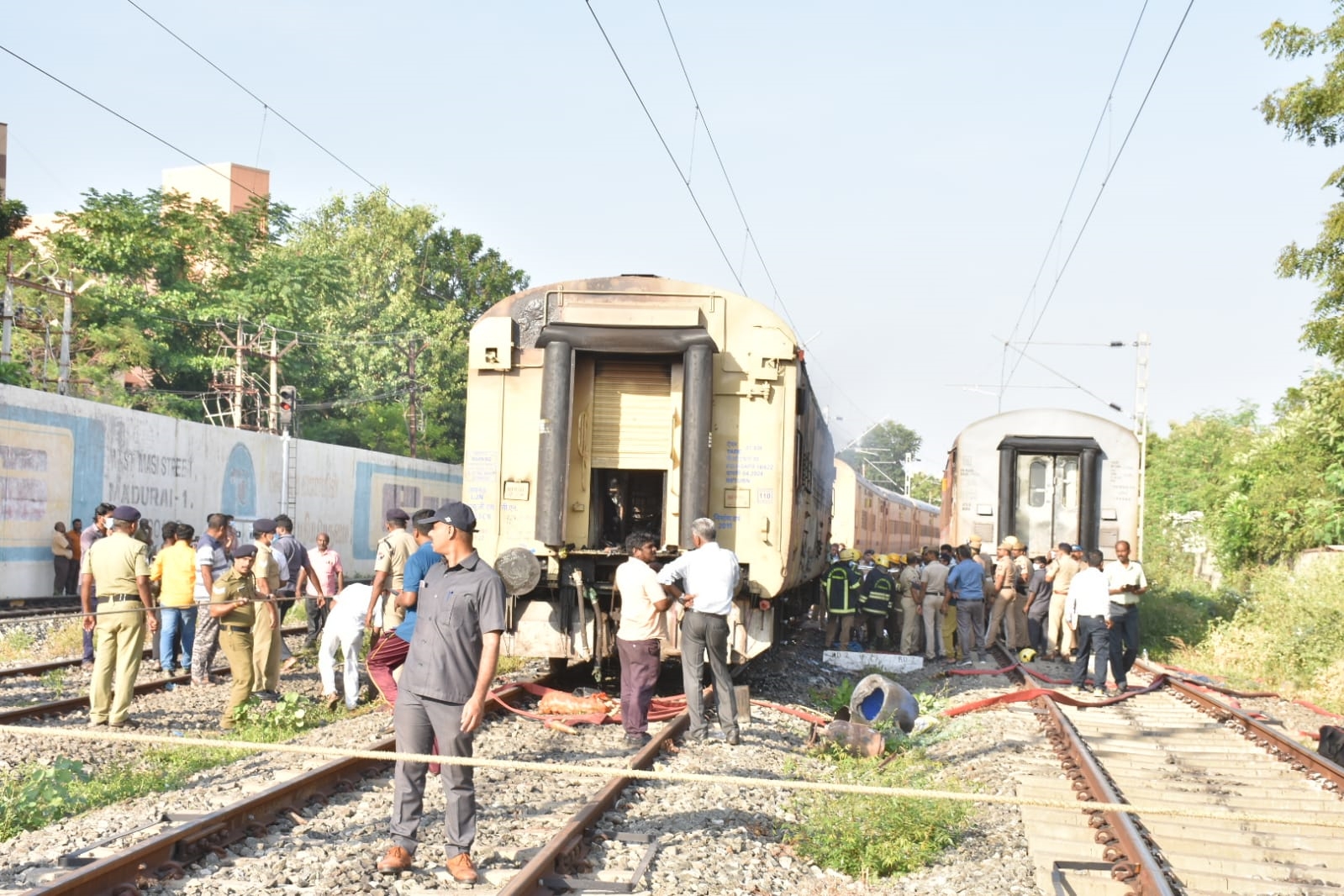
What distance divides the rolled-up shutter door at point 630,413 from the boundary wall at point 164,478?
512 inches

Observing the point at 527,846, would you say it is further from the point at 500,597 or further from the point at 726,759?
the point at 726,759

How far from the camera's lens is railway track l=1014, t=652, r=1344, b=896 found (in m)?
6.71

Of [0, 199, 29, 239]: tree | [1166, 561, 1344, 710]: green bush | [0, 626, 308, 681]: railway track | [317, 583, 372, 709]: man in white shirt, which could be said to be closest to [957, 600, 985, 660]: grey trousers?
[1166, 561, 1344, 710]: green bush

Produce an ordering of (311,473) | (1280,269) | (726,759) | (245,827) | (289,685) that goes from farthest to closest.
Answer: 1. (311,473)
2. (1280,269)
3. (289,685)
4. (726,759)
5. (245,827)

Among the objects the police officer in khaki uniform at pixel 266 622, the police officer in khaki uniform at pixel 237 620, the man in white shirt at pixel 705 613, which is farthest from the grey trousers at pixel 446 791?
the police officer in khaki uniform at pixel 266 622

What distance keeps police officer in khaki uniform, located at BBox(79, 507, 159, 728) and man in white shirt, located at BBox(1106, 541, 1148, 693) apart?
32.6 ft

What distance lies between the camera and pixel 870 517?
33.3 meters

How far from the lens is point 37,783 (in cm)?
745

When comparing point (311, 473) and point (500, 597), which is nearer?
point (500, 597)

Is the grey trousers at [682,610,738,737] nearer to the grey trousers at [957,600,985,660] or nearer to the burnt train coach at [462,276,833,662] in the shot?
the burnt train coach at [462,276,833,662]

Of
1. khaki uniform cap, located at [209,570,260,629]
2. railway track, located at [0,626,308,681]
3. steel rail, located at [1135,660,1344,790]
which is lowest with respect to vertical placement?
railway track, located at [0,626,308,681]

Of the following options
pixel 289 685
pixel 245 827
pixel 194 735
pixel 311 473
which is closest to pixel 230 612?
pixel 194 735

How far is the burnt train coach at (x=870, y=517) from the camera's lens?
3156cm

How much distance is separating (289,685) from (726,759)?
5.75m
